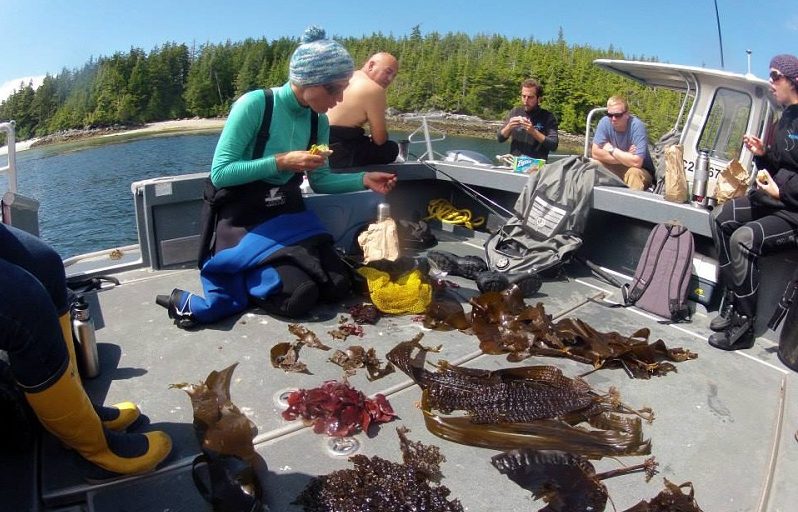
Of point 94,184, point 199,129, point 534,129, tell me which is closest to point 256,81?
point 199,129

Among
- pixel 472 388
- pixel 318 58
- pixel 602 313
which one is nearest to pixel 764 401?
pixel 602 313

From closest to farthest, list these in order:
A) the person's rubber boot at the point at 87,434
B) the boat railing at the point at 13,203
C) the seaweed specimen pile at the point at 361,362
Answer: the person's rubber boot at the point at 87,434
the seaweed specimen pile at the point at 361,362
the boat railing at the point at 13,203

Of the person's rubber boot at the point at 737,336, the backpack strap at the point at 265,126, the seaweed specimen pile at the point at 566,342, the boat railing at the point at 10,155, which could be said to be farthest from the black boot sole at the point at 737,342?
the boat railing at the point at 10,155

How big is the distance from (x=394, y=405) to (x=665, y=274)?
2166 millimetres

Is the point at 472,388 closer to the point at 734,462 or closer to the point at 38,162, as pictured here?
the point at 734,462

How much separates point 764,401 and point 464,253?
247cm

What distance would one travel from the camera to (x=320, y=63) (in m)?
3.18

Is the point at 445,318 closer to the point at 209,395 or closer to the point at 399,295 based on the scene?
the point at 399,295

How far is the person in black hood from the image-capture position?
10.3 ft

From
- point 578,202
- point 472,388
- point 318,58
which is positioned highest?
point 318,58

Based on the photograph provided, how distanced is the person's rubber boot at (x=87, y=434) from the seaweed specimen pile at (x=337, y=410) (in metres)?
0.53

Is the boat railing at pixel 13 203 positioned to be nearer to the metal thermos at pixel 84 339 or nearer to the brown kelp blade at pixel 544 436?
the metal thermos at pixel 84 339

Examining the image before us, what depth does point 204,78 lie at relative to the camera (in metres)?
82.5

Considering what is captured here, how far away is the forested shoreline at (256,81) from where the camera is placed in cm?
7162
